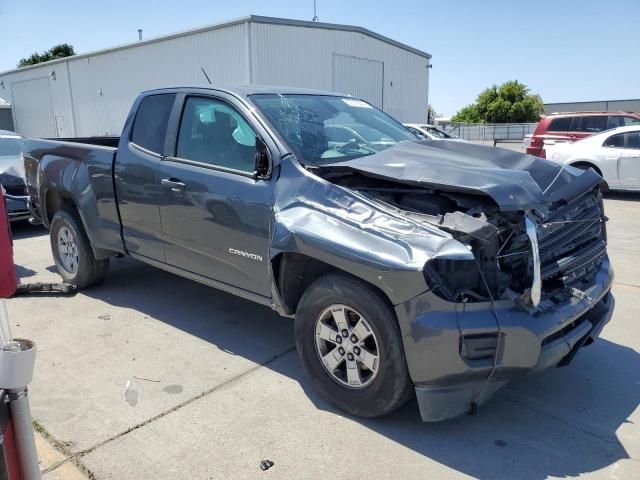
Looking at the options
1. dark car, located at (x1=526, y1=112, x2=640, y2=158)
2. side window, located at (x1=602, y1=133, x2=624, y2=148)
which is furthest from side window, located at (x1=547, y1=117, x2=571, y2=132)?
side window, located at (x1=602, y1=133, x2=624, y2=148)

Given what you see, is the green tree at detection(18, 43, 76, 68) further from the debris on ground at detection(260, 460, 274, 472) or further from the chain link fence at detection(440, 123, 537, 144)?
the debris on ground at detection(260, 460, 274, 472)

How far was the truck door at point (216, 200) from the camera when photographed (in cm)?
365

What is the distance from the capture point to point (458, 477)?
2752 millimetres

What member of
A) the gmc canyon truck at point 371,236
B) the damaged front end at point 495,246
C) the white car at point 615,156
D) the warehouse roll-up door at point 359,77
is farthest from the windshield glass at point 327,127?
the warehouse roll-up door at point 359,77

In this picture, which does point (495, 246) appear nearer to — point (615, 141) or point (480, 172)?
point (480, 172)

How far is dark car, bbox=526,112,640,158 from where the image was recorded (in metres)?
14.5

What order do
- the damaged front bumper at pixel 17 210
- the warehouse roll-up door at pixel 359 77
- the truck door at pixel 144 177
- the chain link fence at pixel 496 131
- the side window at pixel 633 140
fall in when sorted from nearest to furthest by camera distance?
1. the truck door at pixel 144 177
2. the damaged front bumper at pixel 17 210
3. the side window at pixel 633 140
4. the warehouse roll-up door at pixel 359 77
5. the chain link fence at pixel 496 131

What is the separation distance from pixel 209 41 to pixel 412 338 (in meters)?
19.7

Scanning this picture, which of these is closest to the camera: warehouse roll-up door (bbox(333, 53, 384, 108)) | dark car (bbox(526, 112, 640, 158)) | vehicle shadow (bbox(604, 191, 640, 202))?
vehicle shadow (bbox(604, 191, 640, 202))

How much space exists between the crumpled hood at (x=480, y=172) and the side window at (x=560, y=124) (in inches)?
477

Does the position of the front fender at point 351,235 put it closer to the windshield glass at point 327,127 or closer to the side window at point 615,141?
the windshield glass at point 327,127

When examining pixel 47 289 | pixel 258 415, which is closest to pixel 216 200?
pixel 258 415

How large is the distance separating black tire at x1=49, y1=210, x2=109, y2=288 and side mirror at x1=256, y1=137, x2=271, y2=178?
265 centimetres

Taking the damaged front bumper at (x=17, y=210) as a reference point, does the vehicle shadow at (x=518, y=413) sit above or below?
below
